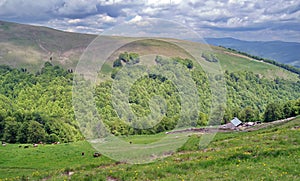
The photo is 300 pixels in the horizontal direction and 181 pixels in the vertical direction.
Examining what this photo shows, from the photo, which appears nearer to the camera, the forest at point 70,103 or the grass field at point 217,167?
the grass field at point 217,167

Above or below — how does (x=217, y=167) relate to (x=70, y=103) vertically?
above

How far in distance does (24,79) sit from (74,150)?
141301 mm

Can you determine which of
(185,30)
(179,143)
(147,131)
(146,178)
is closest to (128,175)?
(146,178)

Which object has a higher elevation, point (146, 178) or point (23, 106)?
point (146, 178)

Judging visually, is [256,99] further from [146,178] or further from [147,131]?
[146,178]

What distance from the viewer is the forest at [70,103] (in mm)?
75375

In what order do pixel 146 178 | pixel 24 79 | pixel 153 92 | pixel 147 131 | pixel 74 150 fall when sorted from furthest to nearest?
pixel 24 79
pixel 153 92
pixel 147 131
pixel 74 150
pixel 146 178

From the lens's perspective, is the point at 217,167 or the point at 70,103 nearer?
the point at 217,167

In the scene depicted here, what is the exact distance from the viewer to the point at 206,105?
152 meters

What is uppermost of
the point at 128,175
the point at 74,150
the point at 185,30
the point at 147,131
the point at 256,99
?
the point at 185,30

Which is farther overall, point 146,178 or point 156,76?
point 156,76

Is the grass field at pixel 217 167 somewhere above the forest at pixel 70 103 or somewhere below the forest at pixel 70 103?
above

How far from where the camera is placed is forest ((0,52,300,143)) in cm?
7538

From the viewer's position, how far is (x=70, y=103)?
146 meters
